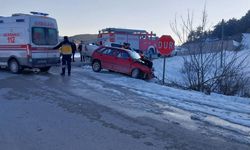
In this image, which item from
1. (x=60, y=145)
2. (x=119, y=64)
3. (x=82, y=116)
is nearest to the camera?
(x=60, y=145)

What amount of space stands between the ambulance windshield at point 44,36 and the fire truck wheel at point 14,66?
5.42ft

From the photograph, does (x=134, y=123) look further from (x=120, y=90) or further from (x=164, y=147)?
(x=120, y=90)

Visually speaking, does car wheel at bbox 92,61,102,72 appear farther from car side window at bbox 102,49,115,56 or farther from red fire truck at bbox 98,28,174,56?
red fire truck at bbox 98,28,174,56

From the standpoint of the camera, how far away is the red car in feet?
65.0

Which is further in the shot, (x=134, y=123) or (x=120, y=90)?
(x=120, y=90)

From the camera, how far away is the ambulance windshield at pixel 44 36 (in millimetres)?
18281

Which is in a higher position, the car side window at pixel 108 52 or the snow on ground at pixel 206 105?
the car side window at pixel 108 52

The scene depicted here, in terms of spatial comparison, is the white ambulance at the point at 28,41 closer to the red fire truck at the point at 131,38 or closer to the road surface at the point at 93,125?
the road surface at the point at 93,125

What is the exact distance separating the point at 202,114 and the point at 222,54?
8978 mm

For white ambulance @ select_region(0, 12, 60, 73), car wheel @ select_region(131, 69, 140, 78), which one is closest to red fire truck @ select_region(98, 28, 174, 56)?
car wheel @ select_region(131, 69, 140, 78)

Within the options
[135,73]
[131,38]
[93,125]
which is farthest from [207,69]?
[131,38]

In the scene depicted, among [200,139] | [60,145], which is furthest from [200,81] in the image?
[60,145]

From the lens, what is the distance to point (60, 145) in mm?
6730

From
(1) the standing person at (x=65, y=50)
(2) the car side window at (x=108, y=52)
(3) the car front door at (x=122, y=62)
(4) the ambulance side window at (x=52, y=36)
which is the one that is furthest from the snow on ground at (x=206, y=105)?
(2) the car side window at (x=108, y=52)
